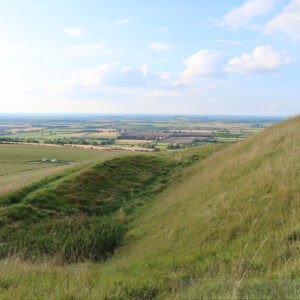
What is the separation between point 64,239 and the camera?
9.25 meters

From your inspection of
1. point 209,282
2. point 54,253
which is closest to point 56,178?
point 54,253

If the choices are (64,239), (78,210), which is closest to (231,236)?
(64,239)

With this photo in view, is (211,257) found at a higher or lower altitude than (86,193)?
higher

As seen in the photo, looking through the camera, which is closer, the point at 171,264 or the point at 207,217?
the point at 171,264

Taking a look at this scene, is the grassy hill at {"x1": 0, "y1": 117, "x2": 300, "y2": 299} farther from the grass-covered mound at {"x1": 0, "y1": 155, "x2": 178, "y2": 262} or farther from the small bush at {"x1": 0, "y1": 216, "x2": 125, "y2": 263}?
the grass-covered mound at {"x1": 0, "y1": 155, "x2": 178, "y2": 262}

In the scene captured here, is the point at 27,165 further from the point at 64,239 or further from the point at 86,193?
the point at 64,239

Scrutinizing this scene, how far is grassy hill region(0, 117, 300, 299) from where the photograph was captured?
3.94 m

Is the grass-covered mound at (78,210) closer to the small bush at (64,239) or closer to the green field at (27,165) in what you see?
the small bush at (64,239)

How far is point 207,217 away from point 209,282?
380 centimetres

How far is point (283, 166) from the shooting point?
8531 mm

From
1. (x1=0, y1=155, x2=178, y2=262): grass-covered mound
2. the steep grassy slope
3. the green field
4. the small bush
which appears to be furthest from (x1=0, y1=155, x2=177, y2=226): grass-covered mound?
the steep grassy slope

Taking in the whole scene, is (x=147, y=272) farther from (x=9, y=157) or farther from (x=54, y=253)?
(x=9, y=157)

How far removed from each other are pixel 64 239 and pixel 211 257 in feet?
20.8

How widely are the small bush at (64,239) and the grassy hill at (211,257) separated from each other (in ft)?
2.37
